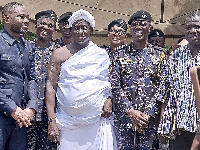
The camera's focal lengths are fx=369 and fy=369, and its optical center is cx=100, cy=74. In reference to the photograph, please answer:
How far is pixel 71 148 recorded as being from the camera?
3400 mm

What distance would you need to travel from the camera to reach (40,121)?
3650 mm

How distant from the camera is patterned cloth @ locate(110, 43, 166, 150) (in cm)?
334

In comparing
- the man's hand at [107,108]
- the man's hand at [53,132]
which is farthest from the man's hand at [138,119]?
the man's hand at [53,132]

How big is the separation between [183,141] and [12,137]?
58.5 inches

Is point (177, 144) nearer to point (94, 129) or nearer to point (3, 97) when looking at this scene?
point (94, 129)

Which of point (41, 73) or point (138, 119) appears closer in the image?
point (138, 119)

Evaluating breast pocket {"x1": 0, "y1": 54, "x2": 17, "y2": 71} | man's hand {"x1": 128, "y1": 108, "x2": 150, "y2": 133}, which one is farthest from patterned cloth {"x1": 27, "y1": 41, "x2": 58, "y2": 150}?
man's hand {"x1": 128, "y1": 108, "x2": 150, "y2": 133}

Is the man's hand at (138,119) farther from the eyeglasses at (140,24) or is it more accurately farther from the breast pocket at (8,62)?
the breast pocket at (8,62)

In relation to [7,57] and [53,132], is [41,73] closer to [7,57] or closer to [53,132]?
[7,57]

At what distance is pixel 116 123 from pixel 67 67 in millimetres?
702

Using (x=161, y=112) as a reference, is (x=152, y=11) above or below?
above

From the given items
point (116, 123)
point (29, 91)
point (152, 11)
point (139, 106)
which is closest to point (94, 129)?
point (116, 123)

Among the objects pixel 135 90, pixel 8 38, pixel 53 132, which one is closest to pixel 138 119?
pixel 135 90

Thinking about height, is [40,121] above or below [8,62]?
below
